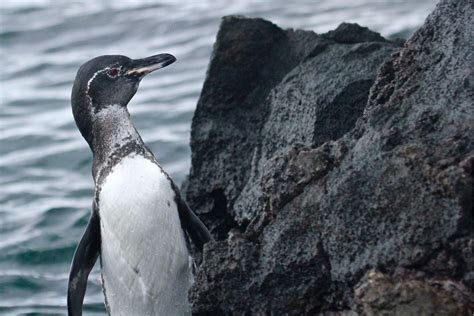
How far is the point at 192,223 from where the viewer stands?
5789 millimetres

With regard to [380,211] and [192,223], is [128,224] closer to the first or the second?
[192,223]

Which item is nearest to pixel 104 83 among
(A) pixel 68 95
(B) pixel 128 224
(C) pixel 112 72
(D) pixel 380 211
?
(C) pixel 112 72

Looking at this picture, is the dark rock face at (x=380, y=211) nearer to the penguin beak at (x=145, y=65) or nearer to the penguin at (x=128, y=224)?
the penguin at (x=128, y=224)

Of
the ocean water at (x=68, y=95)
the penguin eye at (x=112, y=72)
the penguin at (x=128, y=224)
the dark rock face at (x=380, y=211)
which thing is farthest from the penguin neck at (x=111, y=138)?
the ocean water at (x=68, y=95)

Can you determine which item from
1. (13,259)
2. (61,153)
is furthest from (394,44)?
(61,153)

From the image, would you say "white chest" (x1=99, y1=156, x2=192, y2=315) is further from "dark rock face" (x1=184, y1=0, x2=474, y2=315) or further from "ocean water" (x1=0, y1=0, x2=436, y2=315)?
"ocean water" (x1=0, y1=0, x2=436, y2=315)

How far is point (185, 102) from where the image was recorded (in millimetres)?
11539

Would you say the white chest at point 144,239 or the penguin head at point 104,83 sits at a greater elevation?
the penguin head at point 104,83

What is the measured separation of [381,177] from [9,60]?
396 inches

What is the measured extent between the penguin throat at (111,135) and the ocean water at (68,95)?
174cm

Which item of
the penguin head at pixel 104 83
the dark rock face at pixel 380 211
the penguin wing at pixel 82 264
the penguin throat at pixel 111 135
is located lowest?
the penguin wing at pixel 82 264

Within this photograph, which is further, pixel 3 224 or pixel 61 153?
pixel 61 153

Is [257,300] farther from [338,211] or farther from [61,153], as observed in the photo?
[61,153]

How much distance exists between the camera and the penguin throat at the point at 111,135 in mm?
5906
